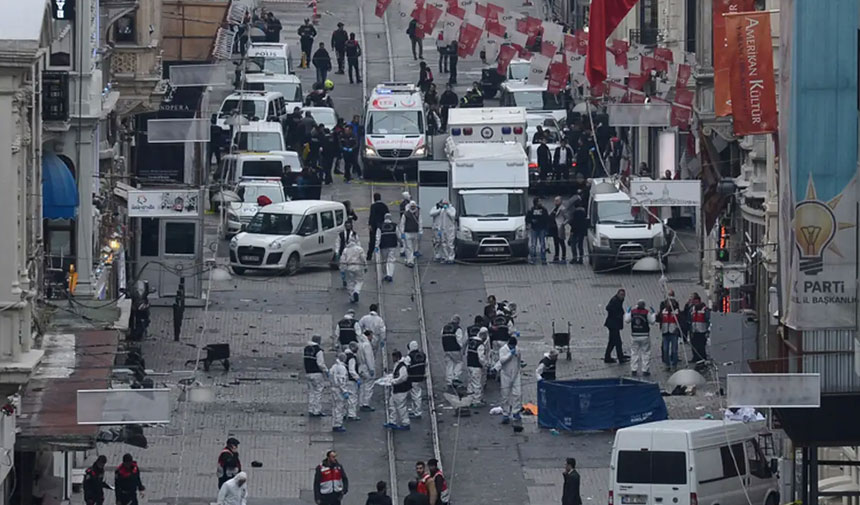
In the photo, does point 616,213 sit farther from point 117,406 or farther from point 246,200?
point 117,406

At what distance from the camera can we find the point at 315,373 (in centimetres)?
4731

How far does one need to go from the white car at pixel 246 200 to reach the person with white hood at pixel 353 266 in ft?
18.1

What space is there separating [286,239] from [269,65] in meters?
21.6

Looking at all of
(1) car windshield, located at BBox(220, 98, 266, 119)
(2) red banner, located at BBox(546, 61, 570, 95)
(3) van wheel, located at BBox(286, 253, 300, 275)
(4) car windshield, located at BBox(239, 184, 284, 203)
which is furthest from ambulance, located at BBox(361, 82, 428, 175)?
(3) van wheel, located at BBox(286, 253, 300, 275)

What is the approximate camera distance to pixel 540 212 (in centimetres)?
5947

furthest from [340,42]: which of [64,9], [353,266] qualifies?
[64,9]

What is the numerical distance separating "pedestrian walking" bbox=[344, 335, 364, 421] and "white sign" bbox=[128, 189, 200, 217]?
6417mm

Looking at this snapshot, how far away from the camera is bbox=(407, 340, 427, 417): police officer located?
154 ft

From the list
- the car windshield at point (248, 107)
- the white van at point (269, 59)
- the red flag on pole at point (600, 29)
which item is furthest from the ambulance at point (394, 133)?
the red flag on pole at point (600, 29)

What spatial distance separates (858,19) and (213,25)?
2995 cm

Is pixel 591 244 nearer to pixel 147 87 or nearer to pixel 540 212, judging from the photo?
pixel 540 212

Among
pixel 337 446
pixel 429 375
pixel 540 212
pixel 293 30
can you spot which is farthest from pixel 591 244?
pixel 293 30

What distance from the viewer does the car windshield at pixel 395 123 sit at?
7000 cm

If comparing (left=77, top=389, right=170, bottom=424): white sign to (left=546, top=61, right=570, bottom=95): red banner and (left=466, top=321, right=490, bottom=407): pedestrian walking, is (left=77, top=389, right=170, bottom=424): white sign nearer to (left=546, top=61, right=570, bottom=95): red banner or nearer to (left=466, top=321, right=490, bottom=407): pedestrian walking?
(left=466, top=321, right=490, bottom=407): pedestrian walking
